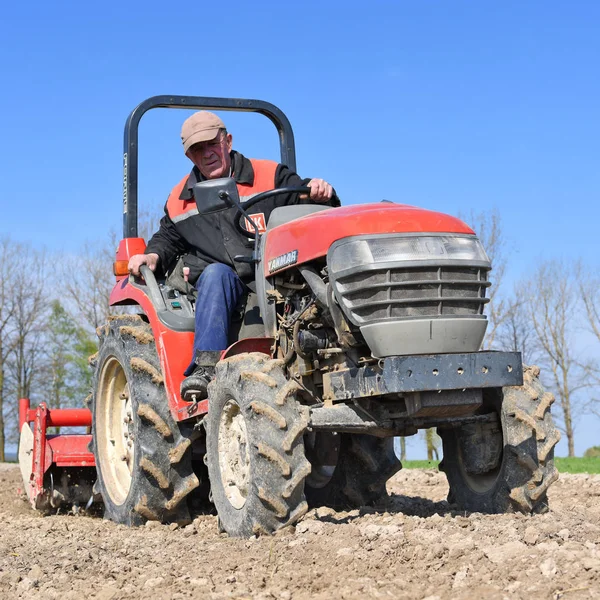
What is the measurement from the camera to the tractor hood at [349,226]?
4770 mm

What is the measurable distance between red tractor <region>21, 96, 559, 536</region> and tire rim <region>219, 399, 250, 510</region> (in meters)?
0.01

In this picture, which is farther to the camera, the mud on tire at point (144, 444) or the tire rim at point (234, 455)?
the mud on tire at point (144, 444)

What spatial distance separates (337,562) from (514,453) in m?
1.52

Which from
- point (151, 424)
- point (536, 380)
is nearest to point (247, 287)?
point (151, 424)

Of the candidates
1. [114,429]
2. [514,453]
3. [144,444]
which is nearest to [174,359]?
[144,444]

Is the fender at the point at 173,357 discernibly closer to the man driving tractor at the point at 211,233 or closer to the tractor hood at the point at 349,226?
the man driving tractor at the point at 211,233

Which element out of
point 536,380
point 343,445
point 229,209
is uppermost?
point 229,209

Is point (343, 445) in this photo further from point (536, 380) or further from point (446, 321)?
point (446, 321)

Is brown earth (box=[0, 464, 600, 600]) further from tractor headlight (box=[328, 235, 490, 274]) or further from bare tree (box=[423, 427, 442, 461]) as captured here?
bare tree (box=[423, 427, 442, 461])

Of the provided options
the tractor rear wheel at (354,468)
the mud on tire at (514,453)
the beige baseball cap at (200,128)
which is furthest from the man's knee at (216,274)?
the mud on tire at (514,453)

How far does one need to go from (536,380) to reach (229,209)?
6.85ft

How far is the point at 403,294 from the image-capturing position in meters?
4.67

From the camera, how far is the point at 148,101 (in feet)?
22.6

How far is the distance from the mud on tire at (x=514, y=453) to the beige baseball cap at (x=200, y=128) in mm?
2406
